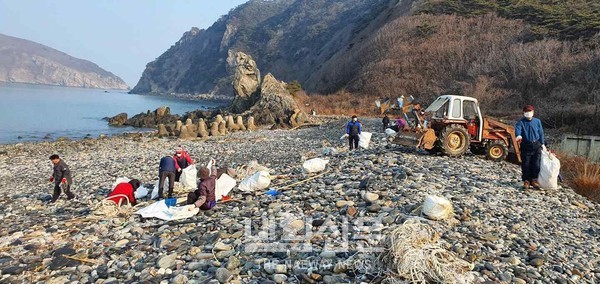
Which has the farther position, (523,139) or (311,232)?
(523,139)

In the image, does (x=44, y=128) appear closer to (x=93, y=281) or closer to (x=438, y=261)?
(x=93, y=281)

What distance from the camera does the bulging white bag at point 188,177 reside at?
9656 millimetres

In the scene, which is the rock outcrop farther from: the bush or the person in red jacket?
the bush

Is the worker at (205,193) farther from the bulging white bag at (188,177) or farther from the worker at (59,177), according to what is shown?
the worker at (59,177)

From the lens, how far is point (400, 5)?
2869 inches

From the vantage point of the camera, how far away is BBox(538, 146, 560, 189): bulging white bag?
8648 millimetres

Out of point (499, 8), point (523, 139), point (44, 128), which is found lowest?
point (44, 128)

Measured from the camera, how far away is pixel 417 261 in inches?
163

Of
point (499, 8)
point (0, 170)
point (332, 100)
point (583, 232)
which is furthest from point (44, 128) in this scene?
point (499, 8)

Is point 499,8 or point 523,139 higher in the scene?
point 499,8

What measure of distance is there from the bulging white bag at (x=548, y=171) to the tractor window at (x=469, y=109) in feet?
13.9

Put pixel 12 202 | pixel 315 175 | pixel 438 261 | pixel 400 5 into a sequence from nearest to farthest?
pixel 438 261 < pixel 315 175 < pixel 12 202 < pixel 400 5

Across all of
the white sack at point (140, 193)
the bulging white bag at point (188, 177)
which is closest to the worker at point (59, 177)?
the white sack at point (140, 193)

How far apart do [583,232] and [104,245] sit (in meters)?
8.13
